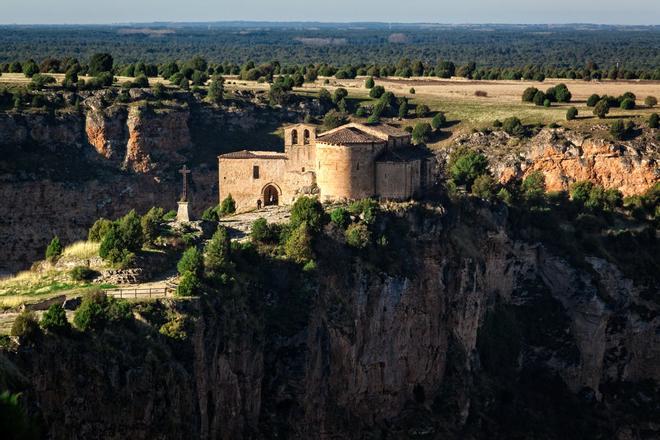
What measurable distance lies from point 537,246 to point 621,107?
998 inches

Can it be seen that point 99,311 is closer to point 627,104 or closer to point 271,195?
point 271,195

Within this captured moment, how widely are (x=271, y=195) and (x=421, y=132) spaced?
21.2 metres

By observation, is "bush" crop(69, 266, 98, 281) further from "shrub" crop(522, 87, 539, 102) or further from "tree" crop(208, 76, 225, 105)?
"shrub" crop(522, 87, 539, 102)

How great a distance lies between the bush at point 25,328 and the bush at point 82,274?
725cm

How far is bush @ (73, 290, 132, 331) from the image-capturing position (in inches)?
1373

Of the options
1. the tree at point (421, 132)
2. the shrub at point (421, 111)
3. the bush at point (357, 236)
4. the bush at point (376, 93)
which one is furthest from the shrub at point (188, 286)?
the bush at point (376, 93)

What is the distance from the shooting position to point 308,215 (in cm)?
4694

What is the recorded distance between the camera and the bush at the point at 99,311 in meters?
34.9

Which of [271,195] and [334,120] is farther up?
[334,120]

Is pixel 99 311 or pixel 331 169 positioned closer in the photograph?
pixel 99 311

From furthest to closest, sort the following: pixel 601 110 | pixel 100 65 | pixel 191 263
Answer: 1. pixel 100 65
2. pixel 601 110
3. pixel 191 263

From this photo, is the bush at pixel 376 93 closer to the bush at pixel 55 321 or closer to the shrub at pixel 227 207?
the shrub at pixel 227 207

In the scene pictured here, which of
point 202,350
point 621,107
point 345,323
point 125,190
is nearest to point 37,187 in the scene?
point 125,190

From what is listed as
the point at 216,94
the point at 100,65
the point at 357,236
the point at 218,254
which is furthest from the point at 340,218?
the point at 100,65
